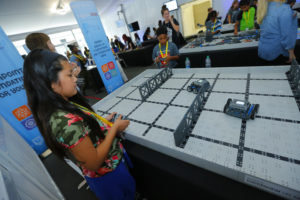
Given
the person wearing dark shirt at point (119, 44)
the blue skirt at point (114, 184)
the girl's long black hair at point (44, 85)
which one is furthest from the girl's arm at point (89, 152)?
the person wearing dark shirt at point (119, 44)

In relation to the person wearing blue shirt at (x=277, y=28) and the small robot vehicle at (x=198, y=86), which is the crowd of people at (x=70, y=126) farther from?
the person wearing blue shirt at (x=277, y=28)

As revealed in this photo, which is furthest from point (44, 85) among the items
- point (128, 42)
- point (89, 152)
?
point (128, 42)

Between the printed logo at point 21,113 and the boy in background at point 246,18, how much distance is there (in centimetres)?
514

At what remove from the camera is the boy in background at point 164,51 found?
2.51 m

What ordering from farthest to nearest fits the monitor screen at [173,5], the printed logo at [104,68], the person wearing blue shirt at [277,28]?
1. the monitor screen at [173,5]
2. the printed logo at [104,68]
3. the person wearing blue shirt at [277,28]

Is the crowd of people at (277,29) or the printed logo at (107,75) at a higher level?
the crowd of people at (277,29)

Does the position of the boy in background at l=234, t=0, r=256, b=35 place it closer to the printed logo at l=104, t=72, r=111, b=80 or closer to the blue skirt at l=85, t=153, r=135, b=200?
the printed logo at l=104, t=72, r=111, b=80

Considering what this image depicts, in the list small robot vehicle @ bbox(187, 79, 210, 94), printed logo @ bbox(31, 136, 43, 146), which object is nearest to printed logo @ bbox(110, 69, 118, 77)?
printed logo @ bbox(31, 136, 43, 146)

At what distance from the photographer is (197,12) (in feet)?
32.6

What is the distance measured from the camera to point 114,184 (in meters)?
0.98

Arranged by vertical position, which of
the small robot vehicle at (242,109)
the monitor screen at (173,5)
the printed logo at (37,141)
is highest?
the monitor screen at (173,5)

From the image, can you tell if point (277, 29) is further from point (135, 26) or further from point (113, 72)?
point (135, 26)

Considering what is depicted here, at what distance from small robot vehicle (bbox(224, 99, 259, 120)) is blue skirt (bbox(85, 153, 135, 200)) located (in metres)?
0.95

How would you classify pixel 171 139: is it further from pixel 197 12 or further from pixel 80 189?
pixel 197 12
